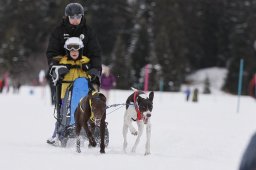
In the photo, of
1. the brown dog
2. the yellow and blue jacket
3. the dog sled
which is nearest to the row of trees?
the dog sled

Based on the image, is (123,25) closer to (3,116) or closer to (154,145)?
(3,116)

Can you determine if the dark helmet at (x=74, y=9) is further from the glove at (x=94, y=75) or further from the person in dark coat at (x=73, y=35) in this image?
the glove at (x=94, y=75)

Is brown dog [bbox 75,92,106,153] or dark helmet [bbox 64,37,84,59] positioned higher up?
dark helmet [bbox 64,37,84,59]

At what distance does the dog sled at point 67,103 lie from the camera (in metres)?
8.80

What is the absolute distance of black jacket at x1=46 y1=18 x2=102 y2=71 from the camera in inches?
362

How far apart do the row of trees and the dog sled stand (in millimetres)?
53571

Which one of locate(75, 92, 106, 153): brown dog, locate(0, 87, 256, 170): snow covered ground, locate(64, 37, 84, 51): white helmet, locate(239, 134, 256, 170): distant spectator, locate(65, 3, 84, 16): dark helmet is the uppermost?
locate(65, 3, 84, 16): dark helmet

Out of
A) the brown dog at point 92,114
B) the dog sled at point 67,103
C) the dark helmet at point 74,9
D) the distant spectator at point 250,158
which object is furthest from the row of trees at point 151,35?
the distant spectator at point 250,158

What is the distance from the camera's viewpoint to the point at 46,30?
7344 centimetres

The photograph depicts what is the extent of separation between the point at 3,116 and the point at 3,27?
199 ft

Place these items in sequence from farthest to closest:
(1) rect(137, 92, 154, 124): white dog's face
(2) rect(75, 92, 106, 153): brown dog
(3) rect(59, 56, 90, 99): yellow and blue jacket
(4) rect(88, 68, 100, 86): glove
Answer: (3) rect(59, 56, 90, 99): yellow and blue jacket, (4) rect(88, 68, 100, 86): glove, (1) rect(137, 92, 154, 124): white dog's face, (2) rect(75, 92, 106, 153): brown dog

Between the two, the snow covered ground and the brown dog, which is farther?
the brown dog

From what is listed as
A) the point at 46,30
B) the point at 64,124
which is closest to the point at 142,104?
the point at 64,124

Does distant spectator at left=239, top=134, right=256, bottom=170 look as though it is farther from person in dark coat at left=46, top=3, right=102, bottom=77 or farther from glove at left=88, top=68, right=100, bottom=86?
person in dark coat at left=46, top=3, right=102, bottom=77
